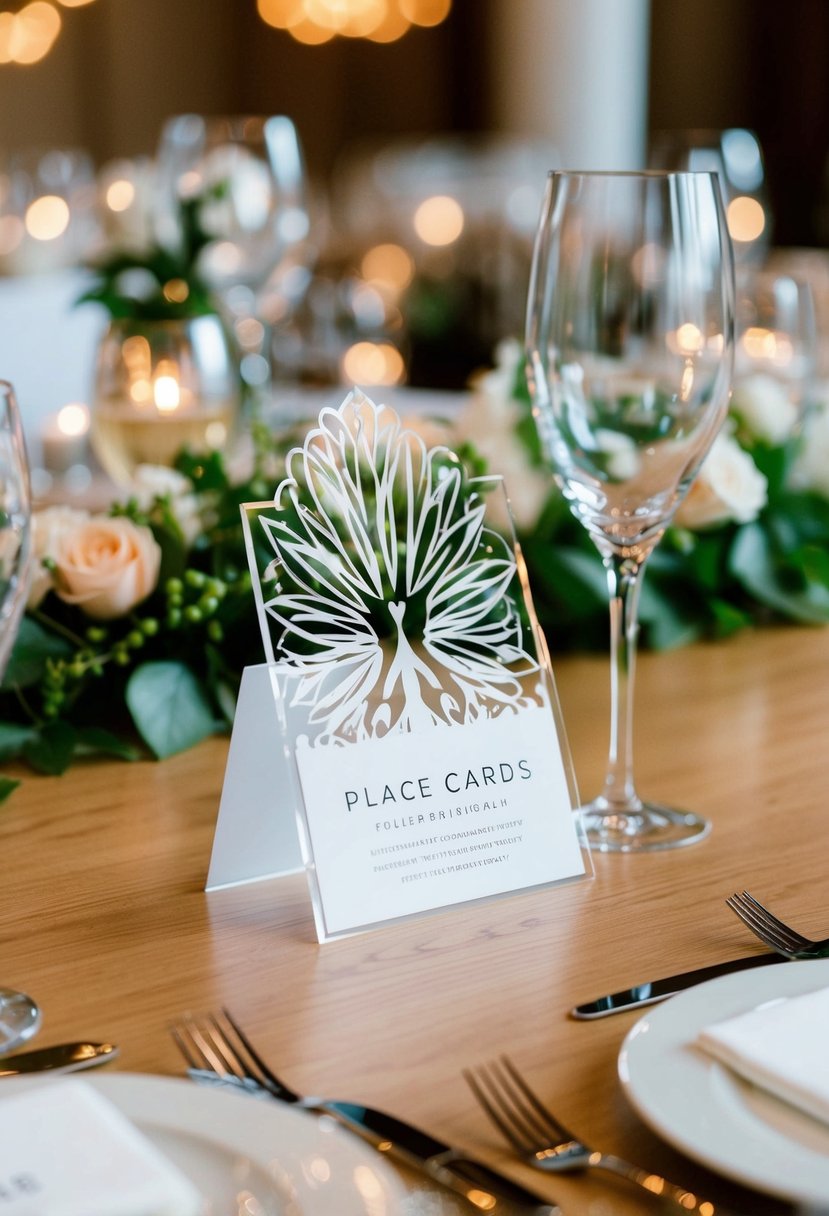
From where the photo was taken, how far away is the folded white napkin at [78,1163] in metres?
0.42

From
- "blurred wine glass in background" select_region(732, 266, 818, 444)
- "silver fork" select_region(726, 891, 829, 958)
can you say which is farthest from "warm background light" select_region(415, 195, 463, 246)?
"silver fork" select_region(726, 891, 829, 958)

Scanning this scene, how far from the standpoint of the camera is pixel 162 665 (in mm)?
1003

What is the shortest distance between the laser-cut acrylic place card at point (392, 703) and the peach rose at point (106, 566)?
22 centimetres

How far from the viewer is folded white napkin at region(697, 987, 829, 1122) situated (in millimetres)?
509

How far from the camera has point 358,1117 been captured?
21.5 inches

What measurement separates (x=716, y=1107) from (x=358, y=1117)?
13 centimetres

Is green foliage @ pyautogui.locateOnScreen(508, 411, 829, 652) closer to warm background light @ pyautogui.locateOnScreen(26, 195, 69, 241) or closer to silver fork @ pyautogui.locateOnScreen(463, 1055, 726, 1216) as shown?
silver fork @ pyautogui.locateOnScreen(463, 1055, 726, 1216)

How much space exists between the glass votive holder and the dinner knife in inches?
39.5

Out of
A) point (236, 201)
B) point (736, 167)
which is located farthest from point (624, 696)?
point (736, 167)

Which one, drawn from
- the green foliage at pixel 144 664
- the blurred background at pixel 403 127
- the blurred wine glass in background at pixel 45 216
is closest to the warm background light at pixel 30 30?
the blurred background at pixel 403 127

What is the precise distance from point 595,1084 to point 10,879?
1.16ft

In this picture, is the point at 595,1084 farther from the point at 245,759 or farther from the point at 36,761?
the point at 36,761

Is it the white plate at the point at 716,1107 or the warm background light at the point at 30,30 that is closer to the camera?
the white plate at the point at 716,1107

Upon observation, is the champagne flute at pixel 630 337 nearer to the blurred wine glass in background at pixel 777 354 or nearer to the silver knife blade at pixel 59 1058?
the silver knife blade at pixel 59 1058
